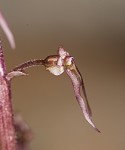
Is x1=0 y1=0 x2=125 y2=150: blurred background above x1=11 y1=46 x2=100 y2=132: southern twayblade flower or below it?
above

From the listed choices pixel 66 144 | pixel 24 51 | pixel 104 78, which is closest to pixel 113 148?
pixel 66 144

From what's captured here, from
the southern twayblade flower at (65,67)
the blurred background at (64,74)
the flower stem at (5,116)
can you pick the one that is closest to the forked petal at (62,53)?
the southern twayblade flower at (65,67)

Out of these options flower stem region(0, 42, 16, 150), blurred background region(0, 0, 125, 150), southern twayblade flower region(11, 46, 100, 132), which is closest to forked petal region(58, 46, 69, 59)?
southern twayblade flower region(11, 46, 100, 132)

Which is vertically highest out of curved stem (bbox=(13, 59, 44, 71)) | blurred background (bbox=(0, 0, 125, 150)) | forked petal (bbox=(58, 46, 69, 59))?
blurred background (bbox=(0, 0, 125, 150))

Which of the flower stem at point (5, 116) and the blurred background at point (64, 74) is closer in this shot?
the flower stem at point (5, 116)

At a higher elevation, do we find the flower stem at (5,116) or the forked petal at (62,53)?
the forked petal at (62,53)

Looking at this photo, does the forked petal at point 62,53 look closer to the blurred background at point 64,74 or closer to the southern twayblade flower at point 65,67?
the southern twayblade flower at point 65,67

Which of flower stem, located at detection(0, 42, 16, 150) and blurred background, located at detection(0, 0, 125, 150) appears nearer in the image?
flower stem, located at detection(0, 42, 16, 150)

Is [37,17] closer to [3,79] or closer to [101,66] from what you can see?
[101,66]

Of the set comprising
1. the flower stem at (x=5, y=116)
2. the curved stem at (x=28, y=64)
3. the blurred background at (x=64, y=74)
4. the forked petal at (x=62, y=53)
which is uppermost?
the blurred background at (x=64, y=74)

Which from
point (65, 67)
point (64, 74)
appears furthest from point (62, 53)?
point (64, 74)

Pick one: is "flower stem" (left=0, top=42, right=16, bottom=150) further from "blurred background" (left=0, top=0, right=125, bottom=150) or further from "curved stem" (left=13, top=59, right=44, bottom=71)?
"blurred background" (left=0, top=0, right=125, bottom=150)
